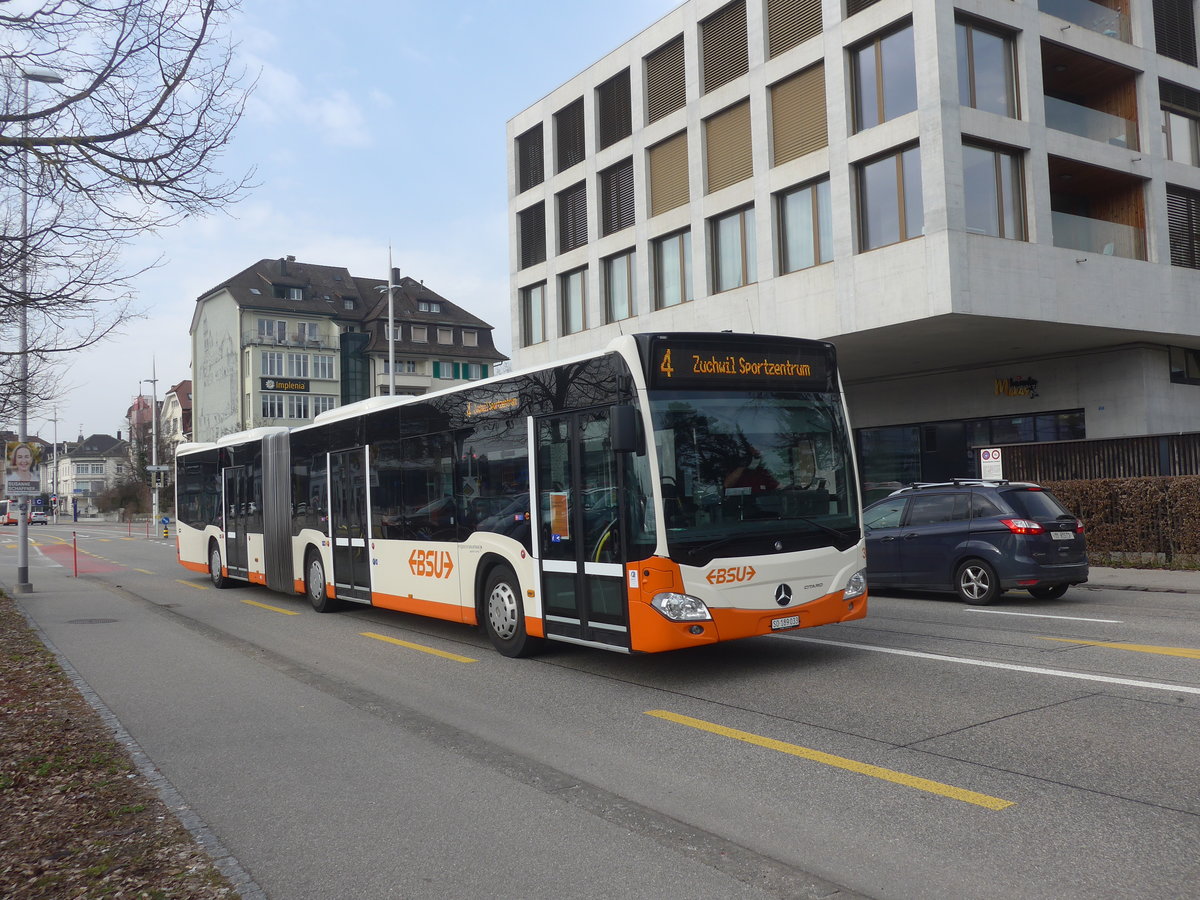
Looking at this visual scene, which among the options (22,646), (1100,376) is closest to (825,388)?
(22,646)

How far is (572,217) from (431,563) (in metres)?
23.9

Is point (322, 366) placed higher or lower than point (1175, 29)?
lower

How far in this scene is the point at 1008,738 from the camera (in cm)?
607

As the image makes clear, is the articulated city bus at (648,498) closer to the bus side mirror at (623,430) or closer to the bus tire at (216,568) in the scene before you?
the bus side mirror at (623,430)

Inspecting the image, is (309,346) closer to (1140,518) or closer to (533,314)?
(533,314)

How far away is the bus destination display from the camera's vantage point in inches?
322

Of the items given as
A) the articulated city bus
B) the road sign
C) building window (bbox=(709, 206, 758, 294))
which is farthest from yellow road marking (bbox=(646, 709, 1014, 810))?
building window (bbox=(709, 206, 758, 294))

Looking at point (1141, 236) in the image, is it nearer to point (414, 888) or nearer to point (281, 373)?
point (414, 888)

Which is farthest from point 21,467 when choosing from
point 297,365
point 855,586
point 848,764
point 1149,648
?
point 297,365

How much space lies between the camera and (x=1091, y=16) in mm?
23906

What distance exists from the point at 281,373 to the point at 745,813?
81101 millimetres

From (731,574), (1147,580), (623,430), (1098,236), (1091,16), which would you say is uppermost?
(1091,16)

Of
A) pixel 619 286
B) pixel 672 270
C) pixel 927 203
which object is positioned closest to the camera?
pixel 927 203

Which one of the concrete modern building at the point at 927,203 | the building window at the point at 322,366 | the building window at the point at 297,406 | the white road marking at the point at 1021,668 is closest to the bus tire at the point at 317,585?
the white road marking at the point at 1021,668
